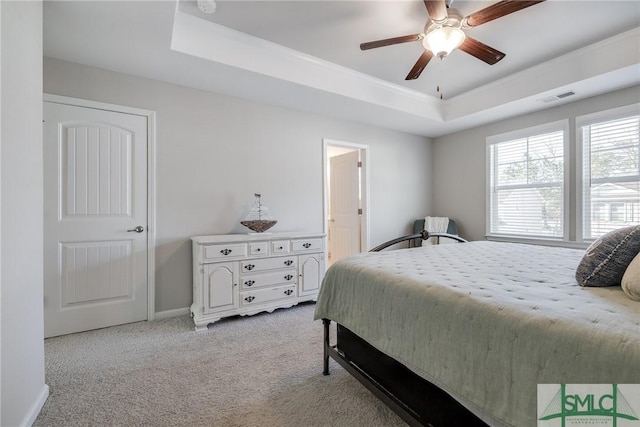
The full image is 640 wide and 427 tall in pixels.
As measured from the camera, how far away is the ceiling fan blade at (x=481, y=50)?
218 cm

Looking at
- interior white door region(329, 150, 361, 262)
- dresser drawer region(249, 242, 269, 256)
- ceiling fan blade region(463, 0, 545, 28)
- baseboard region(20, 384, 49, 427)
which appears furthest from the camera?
interior white door region(329, 150, 361, 262)

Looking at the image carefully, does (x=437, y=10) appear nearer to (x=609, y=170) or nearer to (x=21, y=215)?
(x=21, y=215)

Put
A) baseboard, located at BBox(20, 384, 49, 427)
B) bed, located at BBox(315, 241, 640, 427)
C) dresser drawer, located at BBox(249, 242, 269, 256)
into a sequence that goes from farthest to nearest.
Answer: dresser drawer, located at BBox(249, 242, 269, 256) → baseboard, located at BBox(20, 384, 49, 427) → bed, located at BBox(315, 241, 640, 427)

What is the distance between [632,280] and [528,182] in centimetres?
353

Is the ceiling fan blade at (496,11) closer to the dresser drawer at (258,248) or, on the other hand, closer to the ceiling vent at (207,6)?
the ceiling vent at (207,6)

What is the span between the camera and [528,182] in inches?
158

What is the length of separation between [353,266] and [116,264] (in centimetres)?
238

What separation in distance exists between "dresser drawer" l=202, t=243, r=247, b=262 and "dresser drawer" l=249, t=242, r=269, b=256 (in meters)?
0.06

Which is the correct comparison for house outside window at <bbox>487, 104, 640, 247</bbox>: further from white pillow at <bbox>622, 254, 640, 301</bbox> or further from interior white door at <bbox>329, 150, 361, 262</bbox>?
white pillow at <bbox>622, 254, 640, 301</bbox>

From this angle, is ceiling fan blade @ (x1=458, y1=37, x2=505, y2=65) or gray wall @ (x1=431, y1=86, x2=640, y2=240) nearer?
ceiling fan blade @ (x1=458, y1=37, x2=505, y2=65)

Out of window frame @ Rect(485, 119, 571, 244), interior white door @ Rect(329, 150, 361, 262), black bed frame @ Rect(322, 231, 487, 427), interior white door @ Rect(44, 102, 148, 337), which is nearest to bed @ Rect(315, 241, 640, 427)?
black bed frame @ Rect(322, 231, 487, 427)

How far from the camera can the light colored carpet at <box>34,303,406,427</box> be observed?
1.53 m

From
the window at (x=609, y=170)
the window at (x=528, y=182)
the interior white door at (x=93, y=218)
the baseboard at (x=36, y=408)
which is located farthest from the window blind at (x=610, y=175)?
the baseboard at (x=36, y=408)

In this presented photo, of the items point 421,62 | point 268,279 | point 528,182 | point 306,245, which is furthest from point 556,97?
point 268,279
